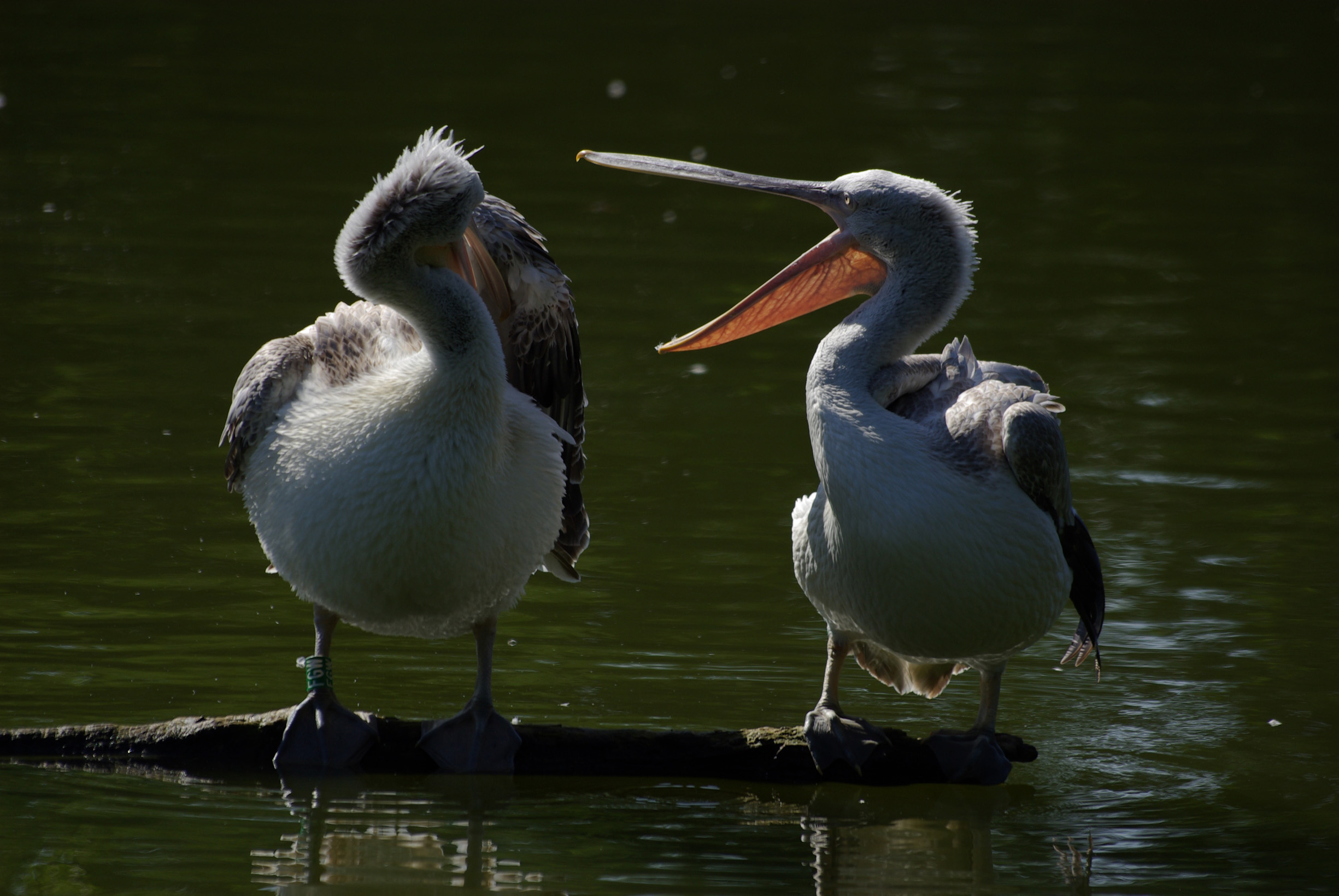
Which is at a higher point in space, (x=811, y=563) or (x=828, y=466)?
(x=828, y=466)

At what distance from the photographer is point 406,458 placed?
458cm

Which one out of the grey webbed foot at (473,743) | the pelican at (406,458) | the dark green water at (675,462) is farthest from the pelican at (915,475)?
the grey webbed foot at (473,743)

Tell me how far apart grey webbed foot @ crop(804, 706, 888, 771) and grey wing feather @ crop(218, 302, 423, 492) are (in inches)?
62.2

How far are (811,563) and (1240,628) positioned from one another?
2253 mm

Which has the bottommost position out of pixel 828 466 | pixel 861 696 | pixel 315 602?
pixel 861 696

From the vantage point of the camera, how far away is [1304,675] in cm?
595

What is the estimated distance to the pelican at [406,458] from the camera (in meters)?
4.58

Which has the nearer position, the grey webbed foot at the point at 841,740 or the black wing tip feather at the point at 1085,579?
the grey webbed foot at the point at 841,740

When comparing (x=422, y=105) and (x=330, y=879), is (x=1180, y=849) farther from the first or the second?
(x=422, y=105)

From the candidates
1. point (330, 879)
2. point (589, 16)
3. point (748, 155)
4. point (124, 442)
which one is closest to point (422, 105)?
point (748, 155)

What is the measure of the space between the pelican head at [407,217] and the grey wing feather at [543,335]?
63 cm

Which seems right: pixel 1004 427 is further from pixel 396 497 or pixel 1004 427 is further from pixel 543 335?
pixel 396 497

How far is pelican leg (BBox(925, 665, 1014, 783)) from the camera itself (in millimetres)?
4906

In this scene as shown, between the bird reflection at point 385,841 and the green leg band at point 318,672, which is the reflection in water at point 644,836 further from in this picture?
the green leg band at point 318,672
